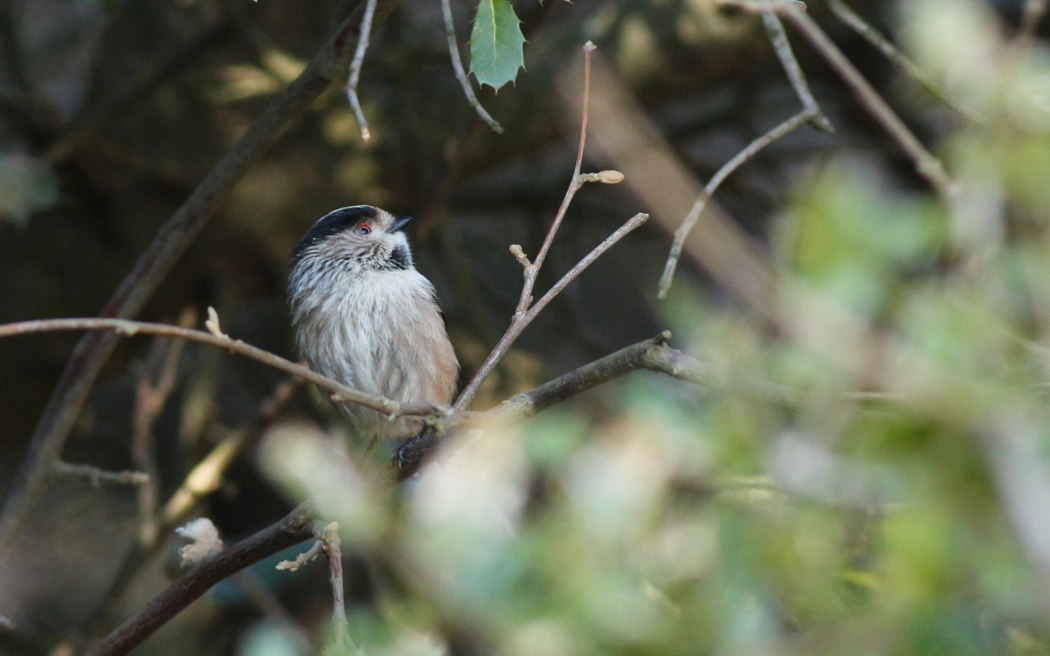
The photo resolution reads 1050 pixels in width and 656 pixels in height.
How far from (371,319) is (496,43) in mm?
1832

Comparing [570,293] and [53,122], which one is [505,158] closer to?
[570,293]

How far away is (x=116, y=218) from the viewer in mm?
5137

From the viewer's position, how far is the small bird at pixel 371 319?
401cm

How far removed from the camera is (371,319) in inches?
158

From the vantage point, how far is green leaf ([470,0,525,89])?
2373mm

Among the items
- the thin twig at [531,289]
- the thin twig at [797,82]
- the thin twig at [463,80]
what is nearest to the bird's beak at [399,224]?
the thin twig at [463,80]

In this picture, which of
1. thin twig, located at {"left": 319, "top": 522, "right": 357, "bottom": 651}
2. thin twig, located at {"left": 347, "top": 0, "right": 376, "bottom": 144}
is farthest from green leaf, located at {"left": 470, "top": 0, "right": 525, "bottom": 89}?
thin twig, located at {"left": 319, "top": 522, "right": 357, "bottom": 651}

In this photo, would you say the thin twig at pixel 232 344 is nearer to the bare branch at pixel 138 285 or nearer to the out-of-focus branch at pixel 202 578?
the out-of-focus branch at pixel 202 578

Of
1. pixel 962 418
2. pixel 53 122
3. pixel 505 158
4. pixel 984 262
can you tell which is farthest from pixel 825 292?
pixel 53 122

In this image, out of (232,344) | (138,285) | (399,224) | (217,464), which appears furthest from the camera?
(217,464)

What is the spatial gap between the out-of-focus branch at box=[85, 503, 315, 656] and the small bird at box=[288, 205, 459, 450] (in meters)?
1.63

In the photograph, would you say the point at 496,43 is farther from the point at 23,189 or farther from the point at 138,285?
the point at 23,189

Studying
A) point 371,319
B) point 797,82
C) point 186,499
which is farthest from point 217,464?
point 797,82

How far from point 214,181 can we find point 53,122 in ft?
7.04
